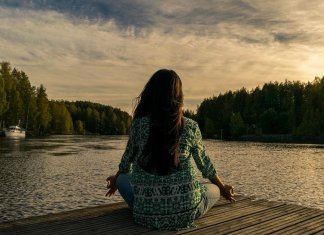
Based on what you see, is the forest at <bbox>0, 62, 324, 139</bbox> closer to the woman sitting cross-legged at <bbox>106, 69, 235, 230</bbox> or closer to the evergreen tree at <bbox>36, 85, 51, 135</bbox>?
the evergreen tree at <bbox>36, 85, 51, 135</bbox>

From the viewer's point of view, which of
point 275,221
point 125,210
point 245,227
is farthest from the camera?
point 125,210

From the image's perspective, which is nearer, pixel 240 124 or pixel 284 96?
pixel 240 124

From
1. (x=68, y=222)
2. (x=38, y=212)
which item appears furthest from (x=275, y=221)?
(x=38, y=212)

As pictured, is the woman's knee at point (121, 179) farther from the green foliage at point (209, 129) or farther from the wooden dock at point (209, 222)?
the green foliage at point (209, 129)

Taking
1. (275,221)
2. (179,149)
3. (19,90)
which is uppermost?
(19,90)

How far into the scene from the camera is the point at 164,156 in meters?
5.23

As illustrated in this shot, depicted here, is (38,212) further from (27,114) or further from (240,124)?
(240,124)

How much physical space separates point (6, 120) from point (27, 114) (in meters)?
7.75

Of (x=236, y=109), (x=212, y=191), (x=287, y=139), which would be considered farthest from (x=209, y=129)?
(x=212, y=191)

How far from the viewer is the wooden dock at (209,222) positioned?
5.78 meters

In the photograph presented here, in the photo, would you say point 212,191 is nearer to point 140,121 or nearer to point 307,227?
point 307,227

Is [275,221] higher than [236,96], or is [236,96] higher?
[236,96]

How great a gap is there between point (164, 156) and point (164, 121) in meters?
0.48

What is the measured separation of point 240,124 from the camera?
14700 cm
